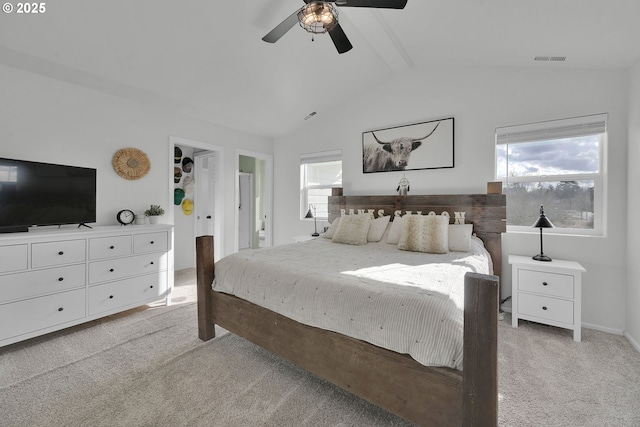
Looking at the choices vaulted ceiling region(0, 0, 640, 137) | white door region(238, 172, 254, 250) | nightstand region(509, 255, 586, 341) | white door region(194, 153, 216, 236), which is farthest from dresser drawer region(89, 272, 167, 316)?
nightstand region(509, 255, 586, 341)

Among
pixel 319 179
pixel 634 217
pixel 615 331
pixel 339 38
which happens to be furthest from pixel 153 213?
pixel 615 331

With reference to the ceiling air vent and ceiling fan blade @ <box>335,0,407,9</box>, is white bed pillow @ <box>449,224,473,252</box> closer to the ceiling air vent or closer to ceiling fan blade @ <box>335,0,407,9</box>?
the ceiling air vent

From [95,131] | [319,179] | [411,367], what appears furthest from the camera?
[319,179]

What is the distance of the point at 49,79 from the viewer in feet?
8.86

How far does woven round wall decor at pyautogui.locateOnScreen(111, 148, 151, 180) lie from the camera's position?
3141mm

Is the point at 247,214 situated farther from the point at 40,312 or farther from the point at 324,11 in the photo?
the point at 324,11

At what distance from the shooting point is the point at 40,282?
2.31 meters

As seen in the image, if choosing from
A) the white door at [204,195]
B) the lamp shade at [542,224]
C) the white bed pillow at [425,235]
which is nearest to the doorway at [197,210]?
the white door at [204,195]

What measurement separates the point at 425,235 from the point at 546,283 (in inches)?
44.4

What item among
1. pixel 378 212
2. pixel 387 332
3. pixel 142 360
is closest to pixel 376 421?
pixel 387 332

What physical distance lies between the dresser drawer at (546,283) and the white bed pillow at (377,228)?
4.42 feet

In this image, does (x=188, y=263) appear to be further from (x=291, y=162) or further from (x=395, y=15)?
(x=395, y=15)

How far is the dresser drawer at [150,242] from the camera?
292 centimetres

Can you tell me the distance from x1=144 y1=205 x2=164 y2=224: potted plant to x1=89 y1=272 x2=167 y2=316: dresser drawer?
631mm
